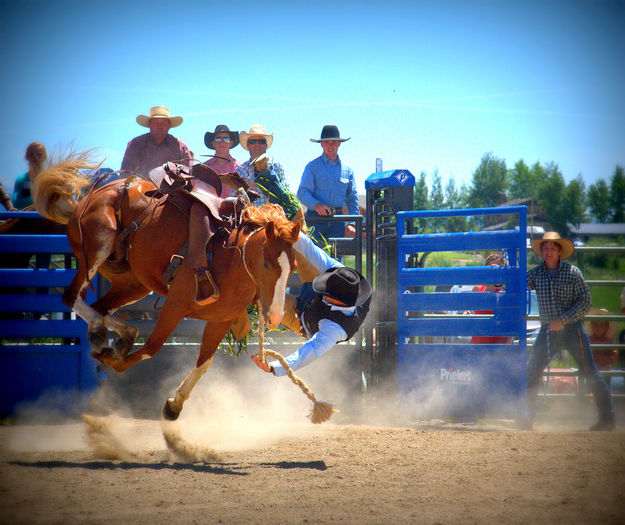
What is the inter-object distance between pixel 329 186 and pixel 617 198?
95.9m

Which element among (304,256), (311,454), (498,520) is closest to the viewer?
(498,520)

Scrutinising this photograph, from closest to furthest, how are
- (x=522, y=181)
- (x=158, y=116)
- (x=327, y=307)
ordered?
(x=327, y=307) < (x=158, y=116) < (x=522, y=181)

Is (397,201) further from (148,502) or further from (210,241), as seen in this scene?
(148,502)

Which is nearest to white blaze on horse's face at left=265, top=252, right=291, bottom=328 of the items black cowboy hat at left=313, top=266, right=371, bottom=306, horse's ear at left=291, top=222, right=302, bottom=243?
horse's ear at left=291, top=222, right=302, bottom=243

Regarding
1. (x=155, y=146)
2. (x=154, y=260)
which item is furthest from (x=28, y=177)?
(x=154, y=260)

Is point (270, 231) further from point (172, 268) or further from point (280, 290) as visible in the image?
point (172, 268)

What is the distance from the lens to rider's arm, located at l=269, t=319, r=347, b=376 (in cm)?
498

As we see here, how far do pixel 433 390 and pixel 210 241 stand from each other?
118 inches

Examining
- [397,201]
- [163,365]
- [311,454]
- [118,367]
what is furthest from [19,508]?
[397,201]

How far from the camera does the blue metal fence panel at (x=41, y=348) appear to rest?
681 centimetres

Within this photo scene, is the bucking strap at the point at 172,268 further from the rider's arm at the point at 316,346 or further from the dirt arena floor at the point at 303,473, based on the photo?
the dirt arena floor at the point at 303,473

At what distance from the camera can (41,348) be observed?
6867 mm

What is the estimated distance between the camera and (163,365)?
23.2ft

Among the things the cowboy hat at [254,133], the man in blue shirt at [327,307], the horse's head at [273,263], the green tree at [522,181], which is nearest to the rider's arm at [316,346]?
the man in blue shirt at [327,307]
